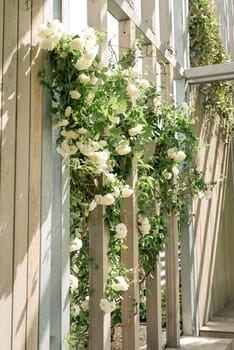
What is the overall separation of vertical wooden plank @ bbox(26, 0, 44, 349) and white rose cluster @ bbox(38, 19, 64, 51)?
0.04m

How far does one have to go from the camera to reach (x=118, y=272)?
2105 mm

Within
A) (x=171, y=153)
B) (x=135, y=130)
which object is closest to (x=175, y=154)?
(x=171, y=153)

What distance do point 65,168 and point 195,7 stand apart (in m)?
2.93

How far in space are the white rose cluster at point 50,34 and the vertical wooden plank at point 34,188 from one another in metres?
0.04

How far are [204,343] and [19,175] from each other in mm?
2096

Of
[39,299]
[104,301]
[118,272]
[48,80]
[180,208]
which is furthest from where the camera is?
[180,208]

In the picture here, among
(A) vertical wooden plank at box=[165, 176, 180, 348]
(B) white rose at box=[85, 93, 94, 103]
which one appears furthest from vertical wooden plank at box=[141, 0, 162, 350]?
(B) white rose at box=[85, 93, 94, 103]

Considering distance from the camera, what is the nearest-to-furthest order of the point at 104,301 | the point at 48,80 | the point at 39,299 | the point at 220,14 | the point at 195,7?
the point at 39,299, the point at 48,80, the point at 104,301, the point at 195,7, the point at 220,14

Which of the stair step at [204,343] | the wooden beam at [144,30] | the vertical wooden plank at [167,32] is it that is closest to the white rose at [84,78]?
the wooden beam at [144,30]

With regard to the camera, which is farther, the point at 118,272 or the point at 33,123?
the point at 118,272

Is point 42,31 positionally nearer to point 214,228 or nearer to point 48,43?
point 48,43

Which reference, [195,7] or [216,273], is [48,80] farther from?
[216,273]

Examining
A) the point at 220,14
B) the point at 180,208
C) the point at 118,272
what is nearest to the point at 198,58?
the point at 220,14

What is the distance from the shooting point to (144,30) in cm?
281
